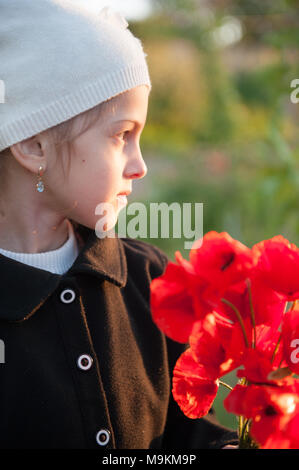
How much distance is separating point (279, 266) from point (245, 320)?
9 centimetres

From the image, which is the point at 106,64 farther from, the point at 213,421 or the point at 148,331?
the point at 213,421

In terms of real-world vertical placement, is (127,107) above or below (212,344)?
above

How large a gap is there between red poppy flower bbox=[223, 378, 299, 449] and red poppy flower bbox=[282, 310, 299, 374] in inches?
1.6

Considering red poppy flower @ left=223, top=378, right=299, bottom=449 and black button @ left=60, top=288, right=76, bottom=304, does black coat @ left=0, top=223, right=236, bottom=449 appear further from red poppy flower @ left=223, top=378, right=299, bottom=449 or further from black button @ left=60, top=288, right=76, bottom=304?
red poppy flower @ left=223, top=378, right=299, bottom=449

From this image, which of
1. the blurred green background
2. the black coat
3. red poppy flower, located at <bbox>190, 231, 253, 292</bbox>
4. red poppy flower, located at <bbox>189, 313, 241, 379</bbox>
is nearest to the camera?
red poppy flower, located at <bbox>190, 231, 253, 292</bbox>

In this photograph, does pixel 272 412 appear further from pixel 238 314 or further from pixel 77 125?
pixel 77 125

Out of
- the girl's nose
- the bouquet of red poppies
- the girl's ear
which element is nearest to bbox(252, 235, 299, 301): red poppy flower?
the bouquet of red poppies

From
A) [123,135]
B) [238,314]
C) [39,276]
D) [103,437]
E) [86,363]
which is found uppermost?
[123,135]

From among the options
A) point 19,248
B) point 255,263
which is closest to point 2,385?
point 19,248

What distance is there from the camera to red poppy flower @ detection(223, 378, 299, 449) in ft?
2.03

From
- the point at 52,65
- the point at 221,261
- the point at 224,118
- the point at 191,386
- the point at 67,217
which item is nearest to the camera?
Result: the point at 221,261

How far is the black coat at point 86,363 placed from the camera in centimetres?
92

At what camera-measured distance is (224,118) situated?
333 inches

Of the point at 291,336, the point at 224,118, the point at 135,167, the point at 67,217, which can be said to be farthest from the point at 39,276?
the point at 224,118
